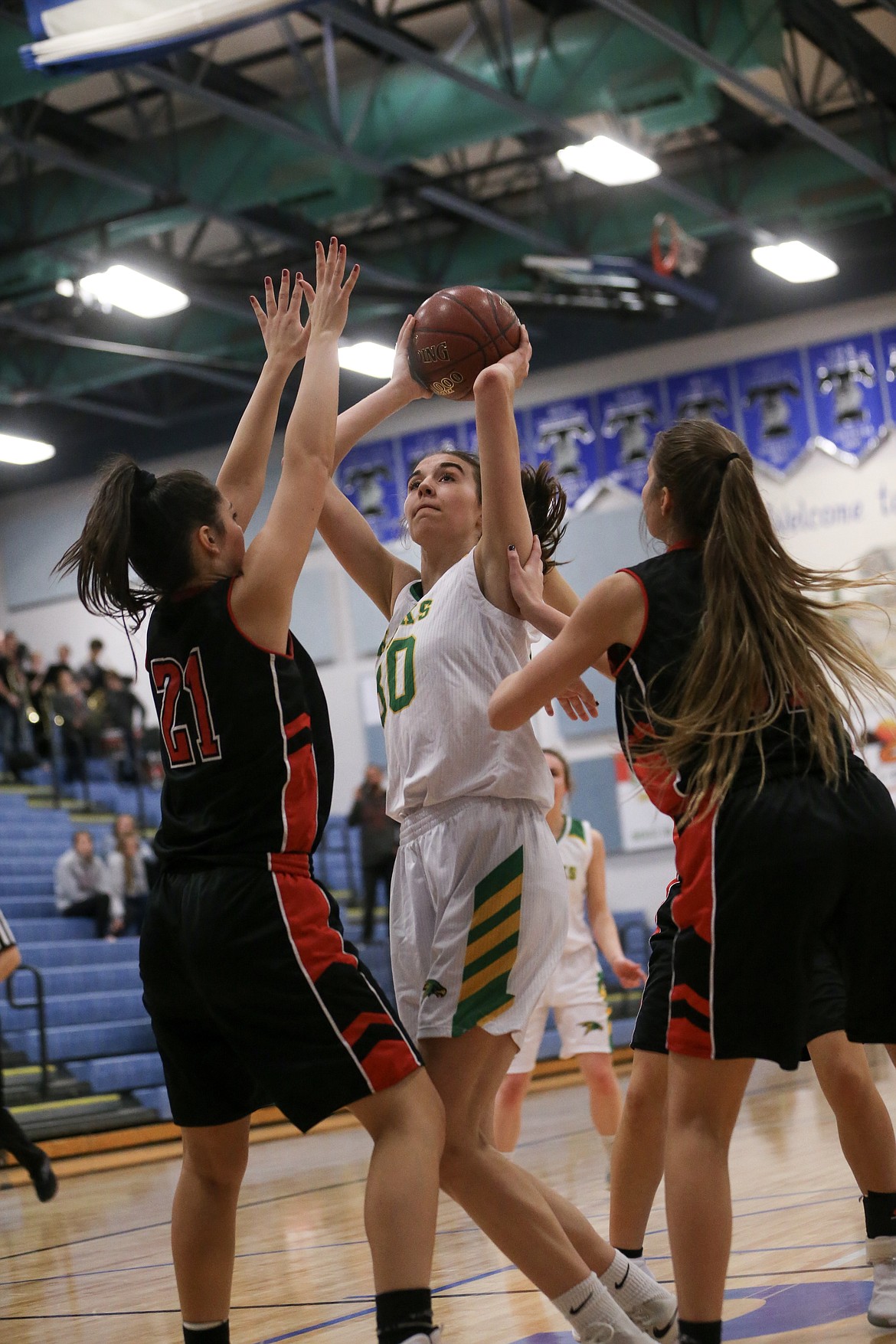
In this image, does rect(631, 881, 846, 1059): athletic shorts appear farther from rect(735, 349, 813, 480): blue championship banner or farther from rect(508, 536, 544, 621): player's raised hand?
rect(735, 349, 813, 480): blue championship banner

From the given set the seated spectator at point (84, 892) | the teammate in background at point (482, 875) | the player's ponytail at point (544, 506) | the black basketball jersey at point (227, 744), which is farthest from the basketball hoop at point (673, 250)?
the black basketball jersey at point (227, 744)

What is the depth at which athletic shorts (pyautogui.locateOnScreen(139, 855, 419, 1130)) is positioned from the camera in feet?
9.02

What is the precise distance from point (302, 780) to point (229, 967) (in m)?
0.38

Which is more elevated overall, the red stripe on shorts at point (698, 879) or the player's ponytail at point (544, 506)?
the player's ponytail at point (544, 506)

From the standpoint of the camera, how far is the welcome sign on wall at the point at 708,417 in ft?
54.4

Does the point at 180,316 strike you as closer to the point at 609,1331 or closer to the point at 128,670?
the point at 128,670

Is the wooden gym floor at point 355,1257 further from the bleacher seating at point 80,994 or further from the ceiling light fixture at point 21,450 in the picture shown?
the ceiling light fixture at point 21,450

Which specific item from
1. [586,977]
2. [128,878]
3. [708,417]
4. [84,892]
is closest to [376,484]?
[708,417]

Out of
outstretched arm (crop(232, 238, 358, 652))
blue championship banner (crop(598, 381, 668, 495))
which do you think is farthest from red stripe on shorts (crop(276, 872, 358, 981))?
blue championship banner (crop(598, 381, 668, 495))

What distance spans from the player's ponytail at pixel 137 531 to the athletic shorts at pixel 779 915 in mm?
1128

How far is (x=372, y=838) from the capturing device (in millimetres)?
15531

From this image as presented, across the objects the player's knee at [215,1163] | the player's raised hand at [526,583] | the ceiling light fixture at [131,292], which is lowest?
the player's knee at [215,1163]

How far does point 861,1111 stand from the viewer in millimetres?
3506

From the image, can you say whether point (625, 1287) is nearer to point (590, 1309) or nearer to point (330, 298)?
point (590, 1309)
